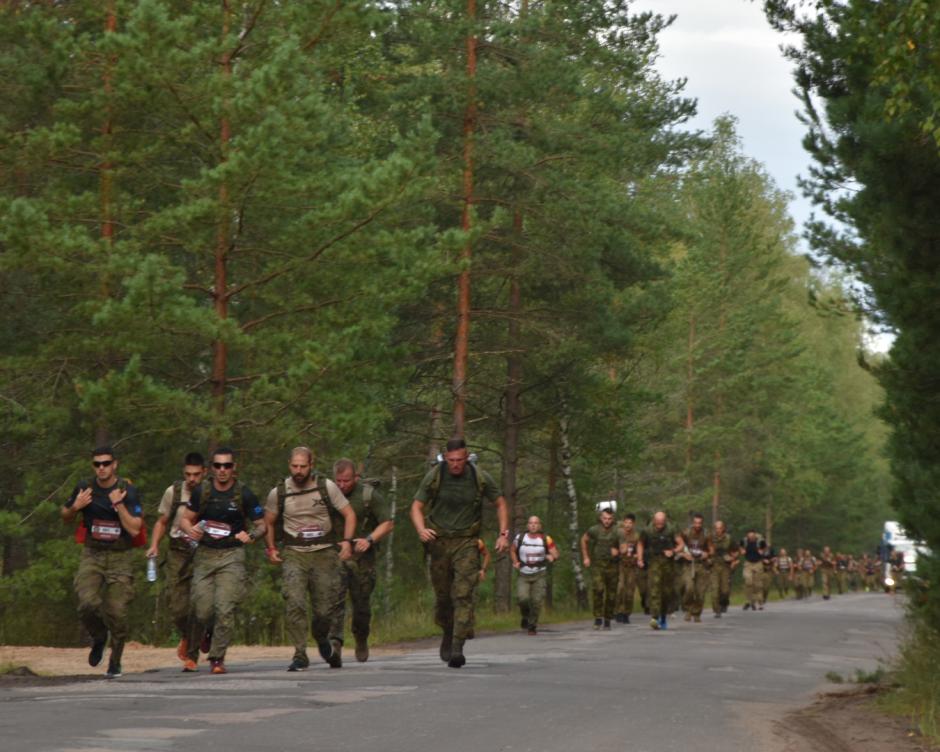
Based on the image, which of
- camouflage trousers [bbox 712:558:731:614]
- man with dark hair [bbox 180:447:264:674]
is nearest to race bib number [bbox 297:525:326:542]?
man with dark hair [bbox 180:447:264:674]

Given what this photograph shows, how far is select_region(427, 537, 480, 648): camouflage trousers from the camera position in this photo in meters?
16.5

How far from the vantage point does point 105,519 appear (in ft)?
51.8

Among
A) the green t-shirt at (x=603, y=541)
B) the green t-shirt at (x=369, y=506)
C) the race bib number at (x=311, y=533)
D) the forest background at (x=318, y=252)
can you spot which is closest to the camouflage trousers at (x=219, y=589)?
the race bib number at (x=311, y=533)

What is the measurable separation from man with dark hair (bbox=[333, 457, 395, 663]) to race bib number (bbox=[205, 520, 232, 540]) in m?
1.28

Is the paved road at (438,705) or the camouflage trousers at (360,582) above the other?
the camouflage trousers at (360,582)

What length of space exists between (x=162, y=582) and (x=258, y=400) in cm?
375

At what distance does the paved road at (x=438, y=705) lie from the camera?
1029 centimetres

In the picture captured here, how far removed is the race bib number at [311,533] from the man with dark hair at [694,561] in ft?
52.7

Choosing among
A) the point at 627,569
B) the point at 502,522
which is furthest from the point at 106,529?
the point at 627,569

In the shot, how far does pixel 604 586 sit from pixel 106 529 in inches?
576

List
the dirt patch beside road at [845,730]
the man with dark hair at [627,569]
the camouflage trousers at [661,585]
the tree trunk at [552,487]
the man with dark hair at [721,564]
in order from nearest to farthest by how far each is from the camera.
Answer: the dirt patch beside road at [845,730] < the camouflage trousers at [661,585] < the man with dark hair at [627,569] < the man with dark hair at [721,564] < the tree trunk at [552,487]

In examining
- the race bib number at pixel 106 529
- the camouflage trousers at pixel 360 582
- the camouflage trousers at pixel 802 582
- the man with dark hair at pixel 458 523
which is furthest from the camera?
the camouflage trousers at pixel 802 582

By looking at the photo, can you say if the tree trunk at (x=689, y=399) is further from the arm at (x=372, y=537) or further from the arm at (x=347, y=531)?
the arm at (x=347, y=531)

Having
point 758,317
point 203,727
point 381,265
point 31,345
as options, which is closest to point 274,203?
point 381,265
